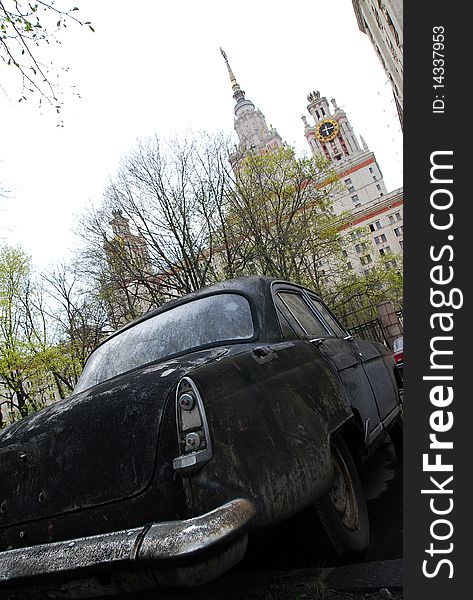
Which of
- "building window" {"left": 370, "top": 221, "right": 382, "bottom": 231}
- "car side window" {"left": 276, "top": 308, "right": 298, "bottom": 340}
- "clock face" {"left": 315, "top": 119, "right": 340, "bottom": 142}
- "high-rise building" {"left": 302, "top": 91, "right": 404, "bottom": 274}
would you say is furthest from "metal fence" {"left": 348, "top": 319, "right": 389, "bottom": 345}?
"clock face" {"left": 315, "top": 119, "right": 340, "bottom": 142}

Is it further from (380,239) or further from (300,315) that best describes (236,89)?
(300,315)

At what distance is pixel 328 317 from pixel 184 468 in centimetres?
301

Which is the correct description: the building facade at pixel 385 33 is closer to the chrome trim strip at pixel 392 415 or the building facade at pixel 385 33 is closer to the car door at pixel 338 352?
the chrome trim strip at pixel 392 415

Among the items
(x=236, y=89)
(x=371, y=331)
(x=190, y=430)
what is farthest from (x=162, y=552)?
(x=236, y=89)

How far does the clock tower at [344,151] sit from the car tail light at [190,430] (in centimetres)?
8724

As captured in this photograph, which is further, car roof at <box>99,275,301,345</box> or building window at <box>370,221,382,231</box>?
building window at <box>370,221,382,231</box>

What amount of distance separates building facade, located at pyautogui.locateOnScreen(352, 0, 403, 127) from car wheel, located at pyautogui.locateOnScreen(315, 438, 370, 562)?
2099 cm

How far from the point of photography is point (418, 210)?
2.02m

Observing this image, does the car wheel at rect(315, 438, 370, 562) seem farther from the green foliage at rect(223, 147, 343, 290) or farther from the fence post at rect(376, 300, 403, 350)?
the green foliage at rect(223, 147, 343, 290)

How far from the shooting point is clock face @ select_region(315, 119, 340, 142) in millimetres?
102938

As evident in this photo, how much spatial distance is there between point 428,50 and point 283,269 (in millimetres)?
20525

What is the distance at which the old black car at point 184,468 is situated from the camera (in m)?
1.58

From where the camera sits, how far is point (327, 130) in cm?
10362

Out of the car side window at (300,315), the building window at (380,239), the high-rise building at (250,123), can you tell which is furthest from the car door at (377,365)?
the high-rise building at (250,123)
